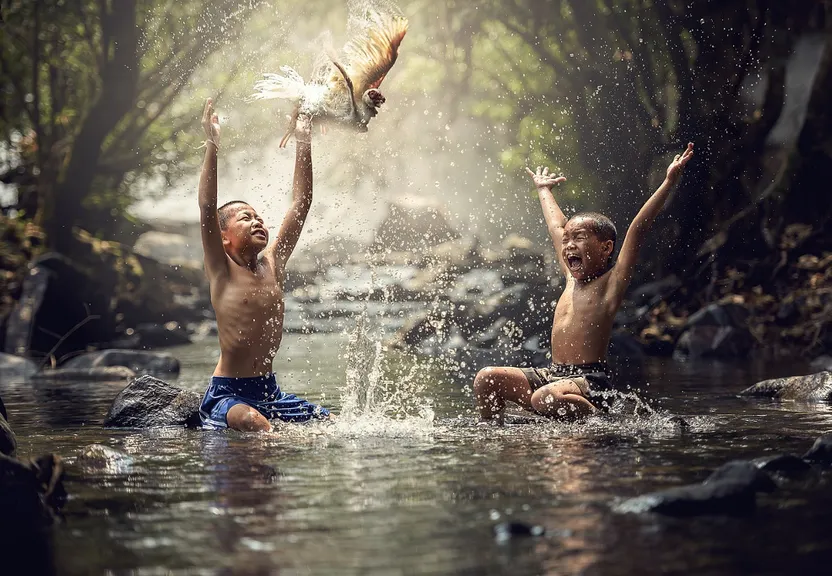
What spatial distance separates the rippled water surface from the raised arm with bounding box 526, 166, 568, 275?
1.31 m

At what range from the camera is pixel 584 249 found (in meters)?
7.57

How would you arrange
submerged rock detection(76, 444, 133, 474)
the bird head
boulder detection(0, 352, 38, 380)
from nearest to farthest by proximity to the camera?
submerged rock detection(76, 444, 133, 474), the bird head, boulder detection(0, 352, 38, 380)

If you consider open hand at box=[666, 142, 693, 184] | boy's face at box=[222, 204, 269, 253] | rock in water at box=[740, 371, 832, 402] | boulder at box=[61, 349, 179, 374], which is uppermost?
open hand at box=[666, 142, 693, 184]

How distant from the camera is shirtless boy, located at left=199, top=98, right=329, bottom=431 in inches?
285

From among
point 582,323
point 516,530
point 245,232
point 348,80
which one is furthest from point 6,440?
point 582,323

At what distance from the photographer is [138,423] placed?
7707mm

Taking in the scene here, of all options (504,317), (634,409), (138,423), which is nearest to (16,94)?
(504,317)

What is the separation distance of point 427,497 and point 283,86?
3.30 meters

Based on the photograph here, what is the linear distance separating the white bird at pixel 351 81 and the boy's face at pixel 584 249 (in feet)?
5.21

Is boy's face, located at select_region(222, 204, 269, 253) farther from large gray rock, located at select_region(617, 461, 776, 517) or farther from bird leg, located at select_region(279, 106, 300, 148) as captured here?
large gray rock, located at select_region(617, 461, 776, 517)

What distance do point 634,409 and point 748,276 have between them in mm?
8891

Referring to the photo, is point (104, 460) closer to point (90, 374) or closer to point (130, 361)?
point (90, 374)

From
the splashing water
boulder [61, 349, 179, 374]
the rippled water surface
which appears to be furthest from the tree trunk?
the rippled water surface

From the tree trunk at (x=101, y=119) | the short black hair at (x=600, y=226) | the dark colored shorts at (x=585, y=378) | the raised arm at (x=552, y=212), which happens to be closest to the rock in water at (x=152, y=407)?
the dark colored shorts at (x=585, y=378)
